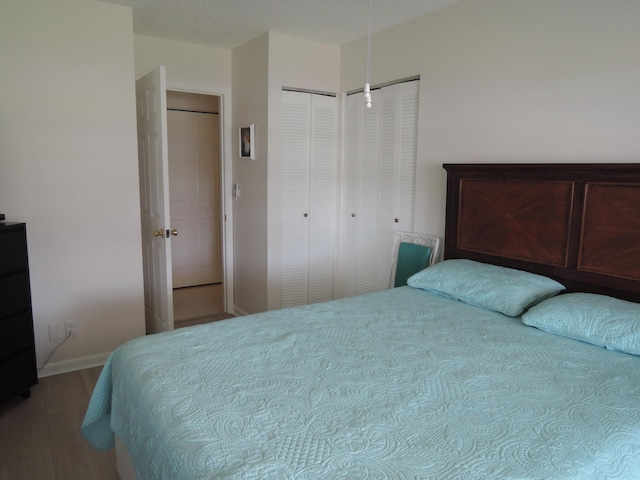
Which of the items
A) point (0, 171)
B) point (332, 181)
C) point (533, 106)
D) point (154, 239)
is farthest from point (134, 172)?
point (533, 106)

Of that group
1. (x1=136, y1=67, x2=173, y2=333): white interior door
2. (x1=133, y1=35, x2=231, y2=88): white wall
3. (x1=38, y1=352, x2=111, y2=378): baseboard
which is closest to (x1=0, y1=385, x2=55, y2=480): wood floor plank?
(x1=38, y1=352, x2=111, y2=378): baseboard

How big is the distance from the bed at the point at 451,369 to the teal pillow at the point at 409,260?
314mm

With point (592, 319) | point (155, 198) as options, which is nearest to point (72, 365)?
point (155, 198)

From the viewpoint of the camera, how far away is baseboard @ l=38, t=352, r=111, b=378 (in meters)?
3.03

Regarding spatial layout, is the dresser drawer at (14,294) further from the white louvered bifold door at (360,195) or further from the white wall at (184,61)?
the white louvered bifold door at (360,195)

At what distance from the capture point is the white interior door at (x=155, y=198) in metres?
3.02

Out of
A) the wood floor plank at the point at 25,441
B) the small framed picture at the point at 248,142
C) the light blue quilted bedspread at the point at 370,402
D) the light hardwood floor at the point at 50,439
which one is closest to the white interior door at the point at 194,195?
the small framed picture at the point at 248,142

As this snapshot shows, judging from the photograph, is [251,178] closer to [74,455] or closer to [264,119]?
[264,119]

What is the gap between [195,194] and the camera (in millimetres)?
5191

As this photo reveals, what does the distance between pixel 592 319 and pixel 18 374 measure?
2958 mm

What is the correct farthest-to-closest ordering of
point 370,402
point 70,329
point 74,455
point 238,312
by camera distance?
point 238,312, point 70,329, point 74,455, point 370,402

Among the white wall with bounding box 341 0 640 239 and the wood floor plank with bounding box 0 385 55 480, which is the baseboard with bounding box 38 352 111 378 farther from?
the white wall with bounding box 341 0 640 239

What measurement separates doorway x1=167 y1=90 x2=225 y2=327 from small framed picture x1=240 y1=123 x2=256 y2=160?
1.15 meters

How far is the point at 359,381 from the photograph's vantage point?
5.31 feet
